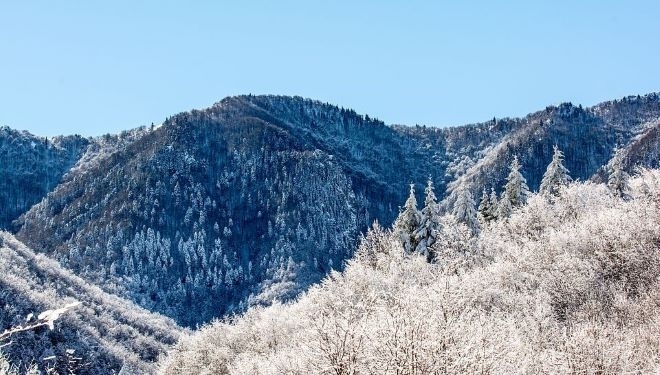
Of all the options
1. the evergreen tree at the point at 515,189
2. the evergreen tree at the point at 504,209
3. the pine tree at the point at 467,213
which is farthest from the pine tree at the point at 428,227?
the evergreen tree at the point at 515,189

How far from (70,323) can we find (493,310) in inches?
4543

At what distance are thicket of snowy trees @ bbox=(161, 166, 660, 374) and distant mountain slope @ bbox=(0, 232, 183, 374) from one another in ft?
187

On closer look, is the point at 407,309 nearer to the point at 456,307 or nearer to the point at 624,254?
the point at 456,307

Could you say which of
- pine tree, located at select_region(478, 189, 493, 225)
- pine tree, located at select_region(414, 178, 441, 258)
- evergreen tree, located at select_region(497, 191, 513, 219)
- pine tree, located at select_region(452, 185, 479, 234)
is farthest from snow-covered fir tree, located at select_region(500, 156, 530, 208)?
pine tree, located at select_region(414, 178, 441, 258)

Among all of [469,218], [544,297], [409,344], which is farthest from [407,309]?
[469,218]

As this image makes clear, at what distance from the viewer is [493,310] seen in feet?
112

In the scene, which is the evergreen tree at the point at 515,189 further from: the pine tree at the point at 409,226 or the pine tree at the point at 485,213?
the pine tree at the point at 409,226

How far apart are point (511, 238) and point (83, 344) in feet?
327

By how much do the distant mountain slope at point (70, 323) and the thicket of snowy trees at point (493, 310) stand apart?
57.0 m

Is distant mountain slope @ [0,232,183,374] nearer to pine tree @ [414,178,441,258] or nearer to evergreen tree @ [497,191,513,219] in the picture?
pine tree @ [414,178,441,258]

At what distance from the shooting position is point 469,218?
66938 millimetres

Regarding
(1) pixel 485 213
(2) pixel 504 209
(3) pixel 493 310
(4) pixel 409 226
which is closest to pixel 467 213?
(2) pixel 504 209

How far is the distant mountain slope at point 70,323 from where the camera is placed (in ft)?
369

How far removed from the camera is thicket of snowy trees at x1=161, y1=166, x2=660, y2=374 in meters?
16.3
